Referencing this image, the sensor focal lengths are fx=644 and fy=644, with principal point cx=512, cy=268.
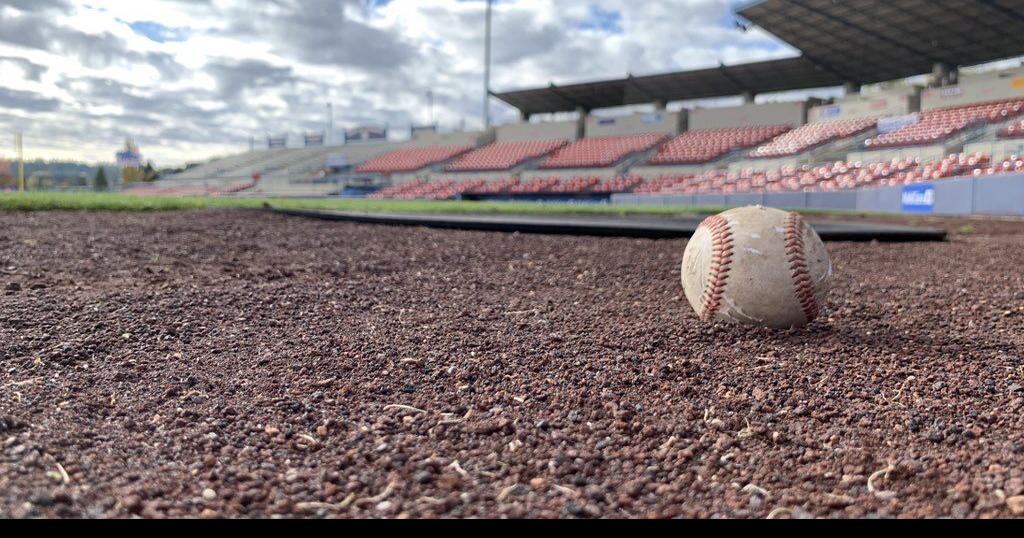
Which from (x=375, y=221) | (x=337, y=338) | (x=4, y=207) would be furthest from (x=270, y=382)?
(x=4, y=207)

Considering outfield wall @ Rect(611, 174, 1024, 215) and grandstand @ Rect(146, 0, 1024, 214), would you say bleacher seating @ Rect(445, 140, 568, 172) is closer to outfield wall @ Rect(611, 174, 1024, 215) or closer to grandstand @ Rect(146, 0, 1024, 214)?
grandstand @ Rect(146, 0, 1024, 214)

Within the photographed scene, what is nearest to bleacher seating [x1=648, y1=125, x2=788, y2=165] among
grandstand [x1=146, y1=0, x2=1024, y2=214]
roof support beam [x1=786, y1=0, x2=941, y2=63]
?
grandstand [x1=146, y1=0, x2=1024, y2=214]

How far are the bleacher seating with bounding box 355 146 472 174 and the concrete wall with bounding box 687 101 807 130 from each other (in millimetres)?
14787

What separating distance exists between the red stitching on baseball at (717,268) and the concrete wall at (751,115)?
30.4m

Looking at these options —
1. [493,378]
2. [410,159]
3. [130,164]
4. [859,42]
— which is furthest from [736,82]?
[130,164]

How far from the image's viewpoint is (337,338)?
12.1ft

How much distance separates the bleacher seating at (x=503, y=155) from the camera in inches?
1453

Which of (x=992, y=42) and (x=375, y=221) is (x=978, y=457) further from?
(x=992, y=42)

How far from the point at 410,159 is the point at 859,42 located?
26.4 m

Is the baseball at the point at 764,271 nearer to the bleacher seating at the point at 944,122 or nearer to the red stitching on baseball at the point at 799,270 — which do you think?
the red stitching on baseball at the point at 799,270

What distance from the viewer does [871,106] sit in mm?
28469

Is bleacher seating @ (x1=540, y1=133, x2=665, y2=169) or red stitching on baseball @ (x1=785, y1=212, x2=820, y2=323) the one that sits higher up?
bleacher seating @ (x1=540, y1=133, x2=665, y2=169)

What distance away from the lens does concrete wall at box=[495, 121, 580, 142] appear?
38562 mm

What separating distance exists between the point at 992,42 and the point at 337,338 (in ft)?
95.1
